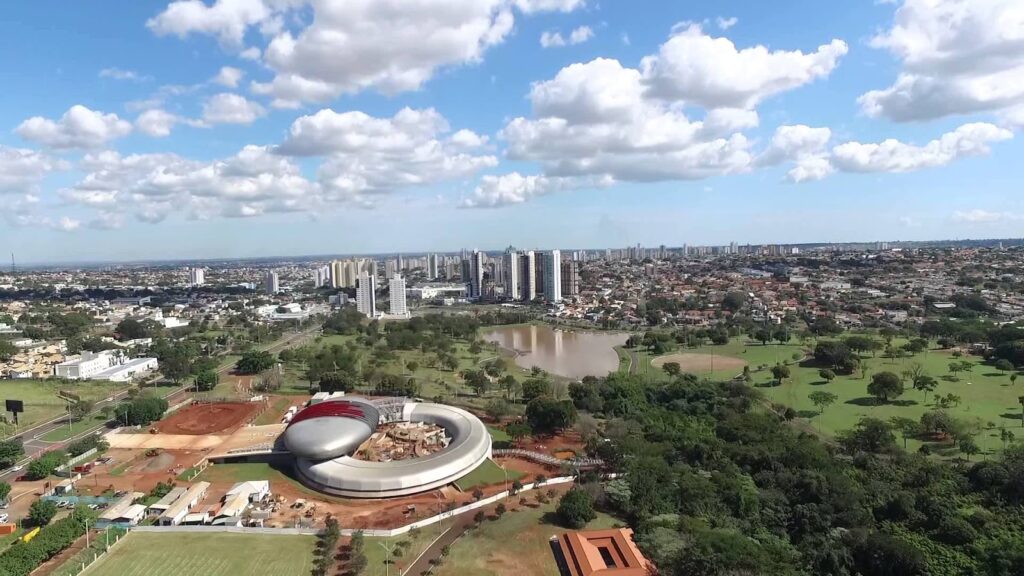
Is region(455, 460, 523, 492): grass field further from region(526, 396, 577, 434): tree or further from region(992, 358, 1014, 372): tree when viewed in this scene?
region(992, 358, 1014, 372): tree

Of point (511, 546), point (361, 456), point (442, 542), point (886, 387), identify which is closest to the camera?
point (511, 546)

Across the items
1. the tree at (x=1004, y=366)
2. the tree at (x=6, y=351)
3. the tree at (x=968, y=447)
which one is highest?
the tree at (x=6, y=351)

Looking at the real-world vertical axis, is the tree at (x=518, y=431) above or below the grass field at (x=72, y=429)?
above

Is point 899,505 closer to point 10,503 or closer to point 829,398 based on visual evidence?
point 829,398

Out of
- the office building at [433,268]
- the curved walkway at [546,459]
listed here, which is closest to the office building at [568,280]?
the office building at [433,268]

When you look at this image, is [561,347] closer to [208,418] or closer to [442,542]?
[208,418]

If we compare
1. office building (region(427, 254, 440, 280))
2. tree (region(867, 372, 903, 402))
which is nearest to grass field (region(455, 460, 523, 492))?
tree (region(867, 372, 903, 402))

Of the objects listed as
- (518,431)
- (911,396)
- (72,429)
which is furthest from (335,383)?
(911,396)

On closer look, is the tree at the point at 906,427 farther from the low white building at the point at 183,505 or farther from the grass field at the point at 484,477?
the low white building at the point at 183,505
